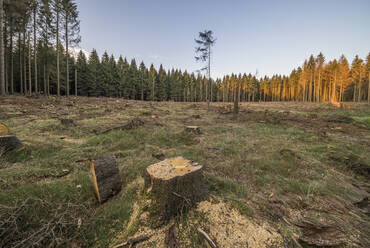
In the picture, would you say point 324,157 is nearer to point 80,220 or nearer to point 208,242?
point 208,242

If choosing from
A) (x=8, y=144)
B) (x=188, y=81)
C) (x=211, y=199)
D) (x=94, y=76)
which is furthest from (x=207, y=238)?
(x=188, y=81)

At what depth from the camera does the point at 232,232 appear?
188 centimetres

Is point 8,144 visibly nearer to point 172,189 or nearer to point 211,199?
point 172,189

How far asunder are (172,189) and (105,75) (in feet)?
136

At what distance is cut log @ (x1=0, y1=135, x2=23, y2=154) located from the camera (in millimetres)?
3781

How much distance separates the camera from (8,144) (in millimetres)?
3906

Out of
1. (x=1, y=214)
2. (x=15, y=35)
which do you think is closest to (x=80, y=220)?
(x=1, y=214)

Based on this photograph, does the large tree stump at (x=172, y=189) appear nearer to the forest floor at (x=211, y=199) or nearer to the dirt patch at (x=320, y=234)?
the forest floor at (x=211, y=199)

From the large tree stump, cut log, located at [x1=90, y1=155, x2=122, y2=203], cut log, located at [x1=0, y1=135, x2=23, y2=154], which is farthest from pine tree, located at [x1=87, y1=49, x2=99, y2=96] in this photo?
the large tree stump

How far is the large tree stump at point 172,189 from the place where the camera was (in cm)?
204

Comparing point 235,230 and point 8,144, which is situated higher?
point 8,144

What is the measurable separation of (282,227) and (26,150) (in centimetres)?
629

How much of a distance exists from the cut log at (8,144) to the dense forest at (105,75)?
13515 mm

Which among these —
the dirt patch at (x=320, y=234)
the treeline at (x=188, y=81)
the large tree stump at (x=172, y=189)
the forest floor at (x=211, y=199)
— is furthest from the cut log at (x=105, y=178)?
the treeline at (x=188, y=81)
